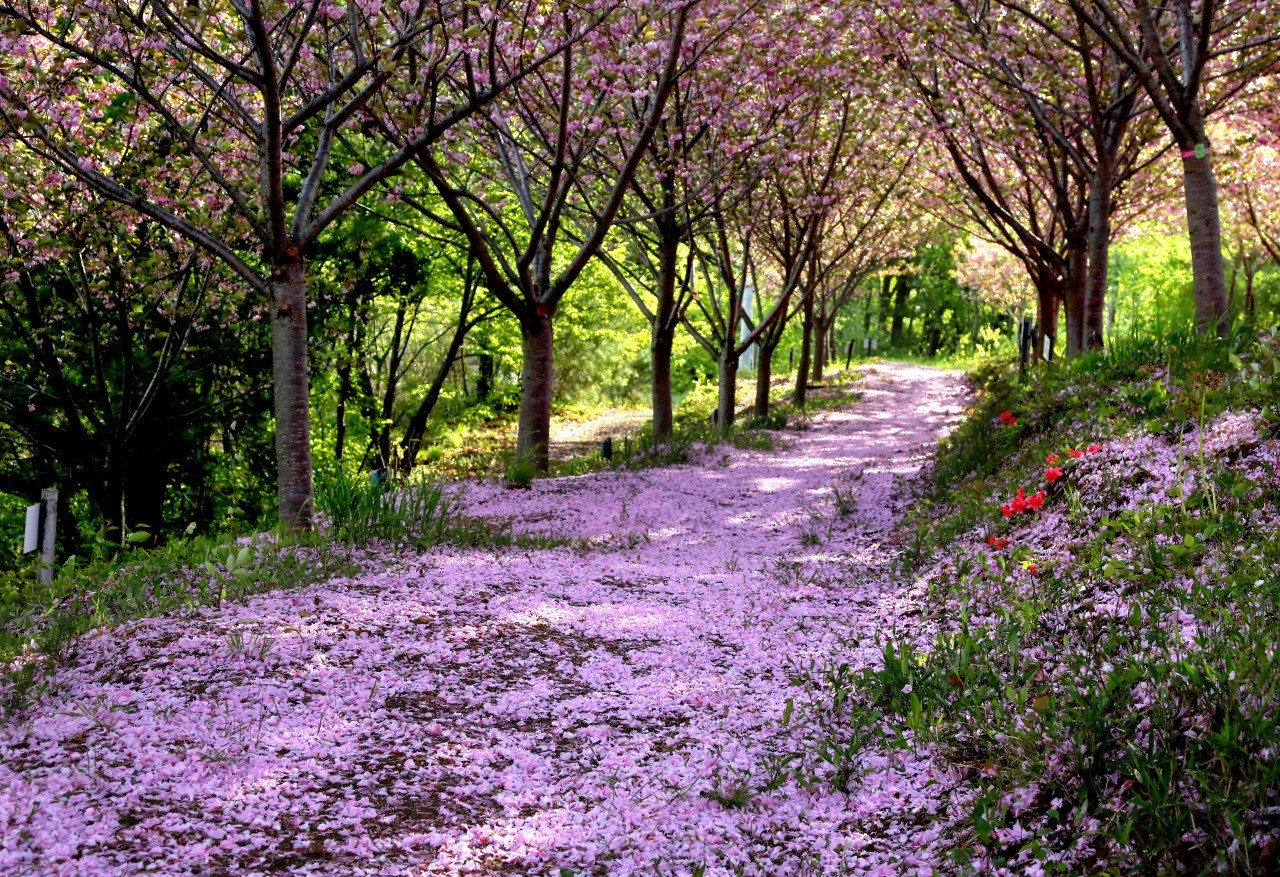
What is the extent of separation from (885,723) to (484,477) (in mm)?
8453

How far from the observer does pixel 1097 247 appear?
11.6 metres

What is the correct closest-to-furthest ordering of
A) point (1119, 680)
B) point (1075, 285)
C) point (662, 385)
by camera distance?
point (1119, 680) < point (1075, 285) < point (662, 385)

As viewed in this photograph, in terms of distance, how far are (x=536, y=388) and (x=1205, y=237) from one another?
749 cm

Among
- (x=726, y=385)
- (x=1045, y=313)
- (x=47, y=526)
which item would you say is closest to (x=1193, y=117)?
(x=726, y=385)

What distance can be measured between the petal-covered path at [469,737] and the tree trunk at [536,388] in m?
4.83

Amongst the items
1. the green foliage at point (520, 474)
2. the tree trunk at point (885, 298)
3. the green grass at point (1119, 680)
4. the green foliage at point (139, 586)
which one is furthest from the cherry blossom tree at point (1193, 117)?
the tree trunk at point (885, 298)

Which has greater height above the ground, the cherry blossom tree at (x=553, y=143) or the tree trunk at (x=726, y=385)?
the cherry blossom tree at (x=553, y=143)

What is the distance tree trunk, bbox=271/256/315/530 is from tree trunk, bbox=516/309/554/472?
4465 millimetres

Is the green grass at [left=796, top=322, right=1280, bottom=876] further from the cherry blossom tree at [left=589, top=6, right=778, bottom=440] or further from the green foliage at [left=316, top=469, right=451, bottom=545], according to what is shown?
the cherry blossom tree at [left=589, top=6, right=778, bottom=440]

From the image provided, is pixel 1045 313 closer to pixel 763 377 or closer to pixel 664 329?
pixel 763 377

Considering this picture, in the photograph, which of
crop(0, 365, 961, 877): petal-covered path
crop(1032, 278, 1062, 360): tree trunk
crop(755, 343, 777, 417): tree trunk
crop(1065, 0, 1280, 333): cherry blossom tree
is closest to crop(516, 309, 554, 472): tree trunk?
crop(0, 365, 961, 877): petal-covered path

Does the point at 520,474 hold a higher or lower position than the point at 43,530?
lower

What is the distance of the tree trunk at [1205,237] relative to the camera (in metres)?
7.89

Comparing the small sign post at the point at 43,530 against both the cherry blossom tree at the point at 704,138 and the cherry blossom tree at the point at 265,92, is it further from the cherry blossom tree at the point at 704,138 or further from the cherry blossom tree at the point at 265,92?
the cherry blossom tree at the point at 704,138
